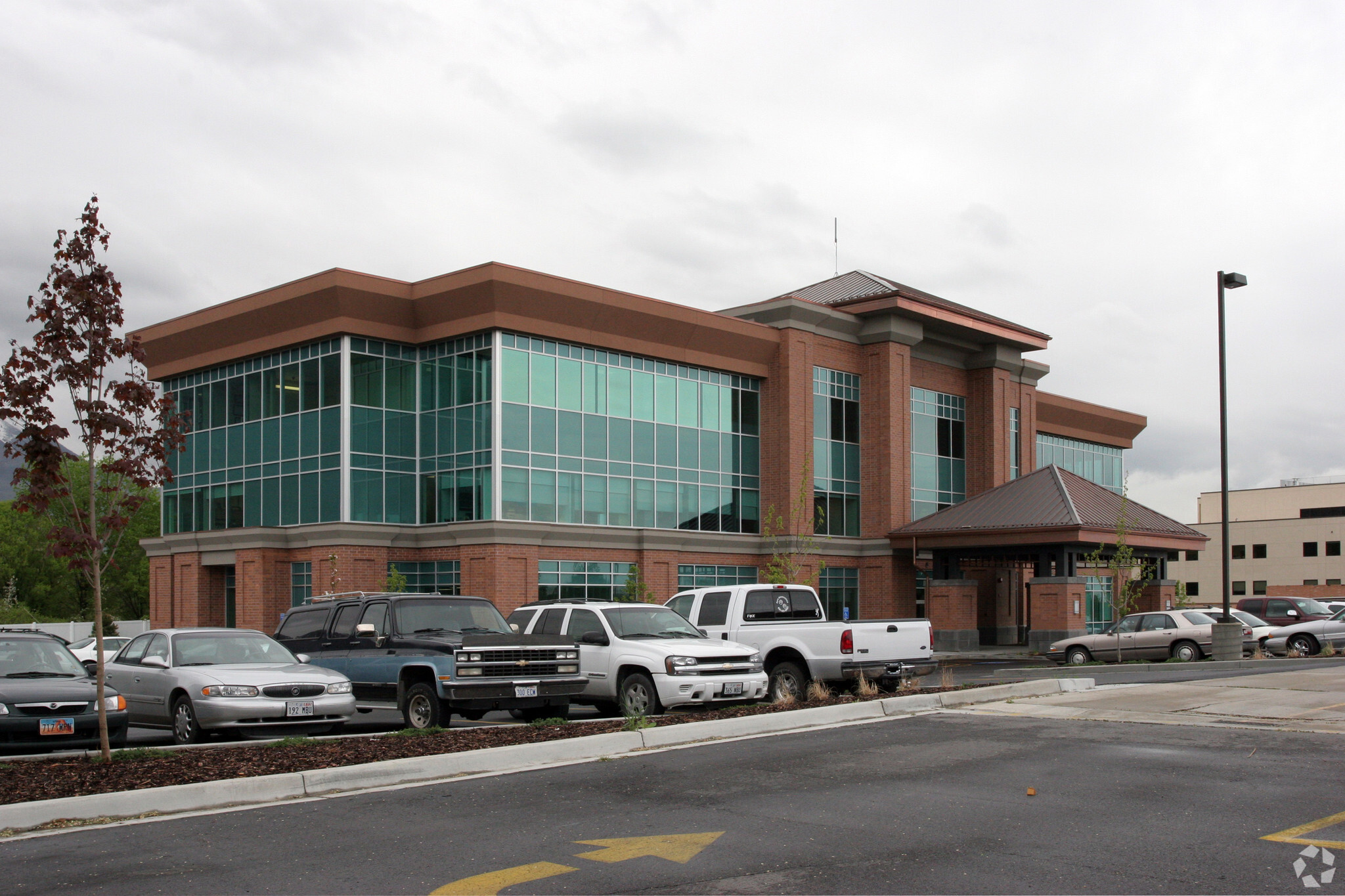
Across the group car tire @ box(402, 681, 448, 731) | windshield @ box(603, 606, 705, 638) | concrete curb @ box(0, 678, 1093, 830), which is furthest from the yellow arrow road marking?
windshield @ box(603, 606, 705, 638)

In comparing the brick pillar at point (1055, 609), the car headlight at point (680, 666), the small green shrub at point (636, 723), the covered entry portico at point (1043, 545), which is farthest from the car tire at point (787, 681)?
the brick pillar at point (1055, 609)

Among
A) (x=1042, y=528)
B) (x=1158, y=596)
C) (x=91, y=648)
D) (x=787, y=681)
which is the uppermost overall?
(x=1042, y=528)

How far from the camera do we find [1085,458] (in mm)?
61281

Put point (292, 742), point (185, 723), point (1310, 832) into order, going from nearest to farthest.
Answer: point (1310, 832), point (292, 742), point (185, 723)

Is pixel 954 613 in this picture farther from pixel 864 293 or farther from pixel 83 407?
pixel 83 407

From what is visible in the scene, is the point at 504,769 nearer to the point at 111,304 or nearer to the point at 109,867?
the point at 109,867

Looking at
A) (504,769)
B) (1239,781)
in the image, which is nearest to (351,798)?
(504,769)

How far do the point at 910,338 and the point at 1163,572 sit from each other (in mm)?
13078

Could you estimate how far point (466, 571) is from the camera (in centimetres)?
3606

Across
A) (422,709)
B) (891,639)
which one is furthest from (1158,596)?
(422,709)

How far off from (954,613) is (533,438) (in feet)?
A: 52.4

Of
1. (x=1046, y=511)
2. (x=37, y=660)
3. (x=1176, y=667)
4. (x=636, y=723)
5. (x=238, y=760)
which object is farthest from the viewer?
(x=1046, y=511)

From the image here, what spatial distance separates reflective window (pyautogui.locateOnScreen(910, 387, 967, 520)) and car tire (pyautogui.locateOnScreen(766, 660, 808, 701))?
2848 cm

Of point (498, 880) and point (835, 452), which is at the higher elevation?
point (835, 452)
